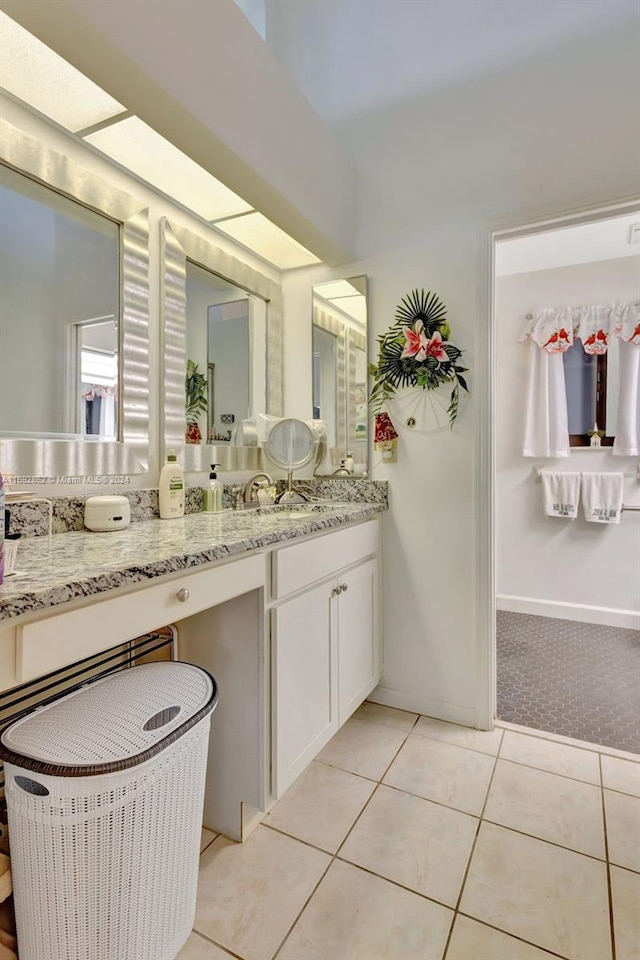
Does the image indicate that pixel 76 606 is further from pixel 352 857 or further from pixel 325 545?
pixel 352 857

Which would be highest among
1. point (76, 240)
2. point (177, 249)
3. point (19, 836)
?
point (177, 249)

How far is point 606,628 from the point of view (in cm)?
313

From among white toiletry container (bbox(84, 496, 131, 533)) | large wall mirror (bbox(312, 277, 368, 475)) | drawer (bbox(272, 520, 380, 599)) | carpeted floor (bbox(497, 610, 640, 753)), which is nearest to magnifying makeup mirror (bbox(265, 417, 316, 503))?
large wall mirror (bbox(312, 277, 368, 475))

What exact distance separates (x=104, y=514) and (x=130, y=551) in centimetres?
37

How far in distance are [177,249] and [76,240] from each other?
1.35 feet

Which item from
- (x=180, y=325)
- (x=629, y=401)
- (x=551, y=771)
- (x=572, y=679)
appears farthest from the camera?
(x=629, y=401)

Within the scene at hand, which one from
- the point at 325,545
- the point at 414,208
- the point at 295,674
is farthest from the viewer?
the point at 414,208

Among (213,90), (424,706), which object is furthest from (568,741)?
(213,90)

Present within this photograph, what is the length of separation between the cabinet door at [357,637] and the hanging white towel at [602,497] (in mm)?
1937

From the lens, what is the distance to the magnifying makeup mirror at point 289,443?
87.7 inches

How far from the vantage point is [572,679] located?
7.77ft

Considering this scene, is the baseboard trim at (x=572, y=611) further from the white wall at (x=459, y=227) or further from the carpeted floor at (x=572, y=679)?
the white wall at (x=459, y=227)

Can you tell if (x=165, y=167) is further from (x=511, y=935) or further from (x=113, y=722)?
(x=511, y=935)

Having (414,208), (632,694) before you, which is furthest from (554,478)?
(414,208)
